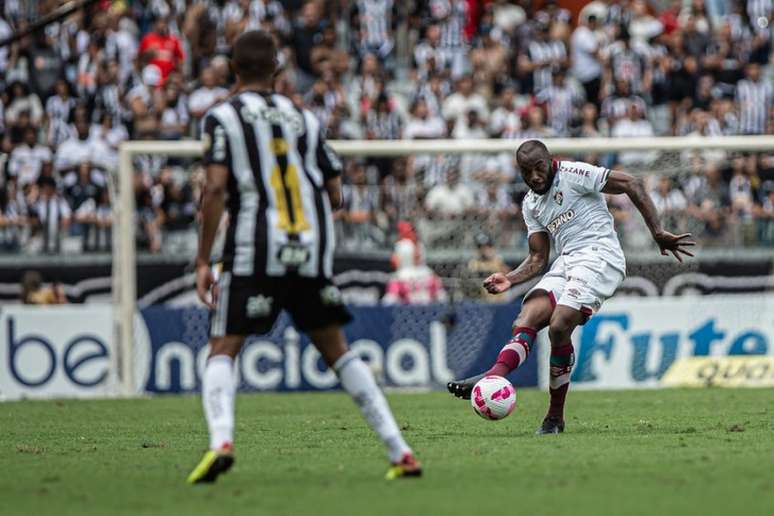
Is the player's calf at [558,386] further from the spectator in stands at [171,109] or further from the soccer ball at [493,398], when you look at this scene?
the spectator in stands at [171,109]

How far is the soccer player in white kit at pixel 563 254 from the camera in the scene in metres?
10.7

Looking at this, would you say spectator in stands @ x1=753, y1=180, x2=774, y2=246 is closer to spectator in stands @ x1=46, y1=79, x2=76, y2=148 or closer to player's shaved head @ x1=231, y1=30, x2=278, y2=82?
spectator in stands @ x1=46, y1=79, x2=76, y2=148

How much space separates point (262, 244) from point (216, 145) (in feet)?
1.79

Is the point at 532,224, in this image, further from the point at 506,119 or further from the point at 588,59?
the point at 588,59

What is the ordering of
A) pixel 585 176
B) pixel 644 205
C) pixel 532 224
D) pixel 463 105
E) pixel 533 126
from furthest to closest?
pixel 463 105, pixel 533 126, pixel 532 224, pixel 585 176, pixel 644 205

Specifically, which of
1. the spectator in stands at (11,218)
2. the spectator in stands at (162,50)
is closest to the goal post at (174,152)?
the spectator in stands at (11,218)

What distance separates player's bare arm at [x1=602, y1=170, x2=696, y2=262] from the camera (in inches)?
412

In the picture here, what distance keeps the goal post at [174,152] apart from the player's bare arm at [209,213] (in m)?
12.0

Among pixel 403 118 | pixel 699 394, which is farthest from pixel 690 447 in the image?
pixel 403 118

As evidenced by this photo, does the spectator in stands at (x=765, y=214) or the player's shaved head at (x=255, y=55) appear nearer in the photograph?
the player's shaved head at (x=255, y=55)

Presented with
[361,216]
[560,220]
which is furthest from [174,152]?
[560,220]

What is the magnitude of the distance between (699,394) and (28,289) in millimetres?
9200

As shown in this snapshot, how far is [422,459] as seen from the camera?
867 cm

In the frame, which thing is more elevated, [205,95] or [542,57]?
[542,57]
